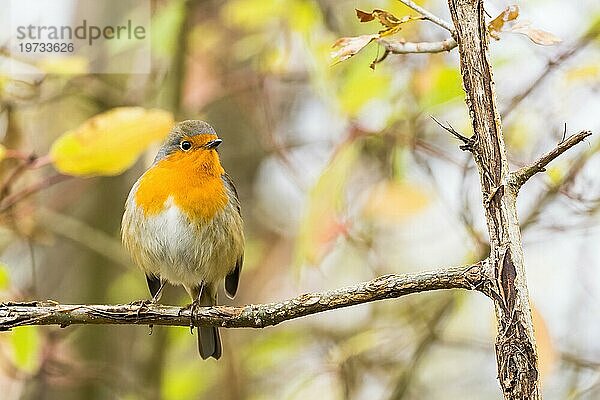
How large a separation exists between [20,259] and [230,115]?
1501 mm

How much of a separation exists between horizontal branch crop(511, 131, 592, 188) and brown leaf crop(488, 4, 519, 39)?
0.86ft

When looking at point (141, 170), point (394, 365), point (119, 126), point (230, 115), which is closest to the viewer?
point (119, 126)

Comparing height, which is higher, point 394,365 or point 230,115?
point 230,115

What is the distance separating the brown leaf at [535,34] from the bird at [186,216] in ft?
5.23

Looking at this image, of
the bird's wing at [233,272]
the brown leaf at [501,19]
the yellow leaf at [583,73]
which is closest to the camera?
the brown leaf at [501,19]

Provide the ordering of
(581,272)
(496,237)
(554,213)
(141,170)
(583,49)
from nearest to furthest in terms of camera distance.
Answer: (496,237) < (583,49) < (554,213) < (581,272) < (141,170)

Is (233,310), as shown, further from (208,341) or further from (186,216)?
A: (208,341)

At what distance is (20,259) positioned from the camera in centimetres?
436

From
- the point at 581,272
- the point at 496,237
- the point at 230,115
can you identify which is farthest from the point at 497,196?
the point at 230,115

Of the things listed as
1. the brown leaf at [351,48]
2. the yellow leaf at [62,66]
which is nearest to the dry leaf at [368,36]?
the brown leaf at [351,48]

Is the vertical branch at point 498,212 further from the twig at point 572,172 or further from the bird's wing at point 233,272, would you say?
the bird's wing at point 233,272

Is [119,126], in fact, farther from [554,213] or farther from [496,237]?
[554,213]

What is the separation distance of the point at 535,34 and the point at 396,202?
6.96 feet

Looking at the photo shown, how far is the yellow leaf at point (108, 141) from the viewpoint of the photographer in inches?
91.5
